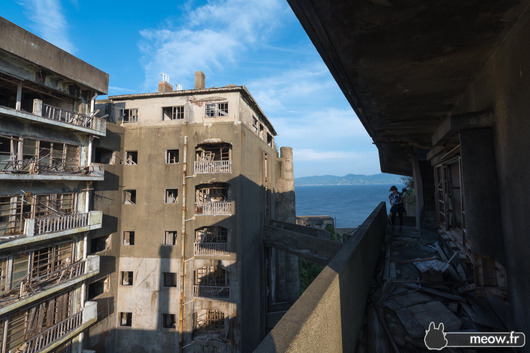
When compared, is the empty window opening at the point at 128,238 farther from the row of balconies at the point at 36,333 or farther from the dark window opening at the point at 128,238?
the row of balconies at the point at 36,333

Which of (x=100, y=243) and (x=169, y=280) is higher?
(x=100, y=243)

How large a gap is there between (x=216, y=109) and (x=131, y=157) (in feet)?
31.8

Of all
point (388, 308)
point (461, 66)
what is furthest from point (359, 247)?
point (461, 66)

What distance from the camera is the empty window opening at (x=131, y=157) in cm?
2278

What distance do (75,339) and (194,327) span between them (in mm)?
8402

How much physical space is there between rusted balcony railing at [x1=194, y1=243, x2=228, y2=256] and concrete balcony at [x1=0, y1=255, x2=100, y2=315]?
24.8ft

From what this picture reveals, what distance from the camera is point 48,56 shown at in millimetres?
15484

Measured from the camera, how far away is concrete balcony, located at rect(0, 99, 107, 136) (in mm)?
13808

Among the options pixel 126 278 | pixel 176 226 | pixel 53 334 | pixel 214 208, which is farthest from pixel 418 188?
pixel 53 334

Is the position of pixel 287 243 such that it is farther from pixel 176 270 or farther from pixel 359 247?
pixel 359 247

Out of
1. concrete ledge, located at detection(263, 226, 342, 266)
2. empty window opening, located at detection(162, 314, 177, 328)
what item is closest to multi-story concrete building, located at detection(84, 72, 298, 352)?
empty window opening, located at detection(162, 314, 177, 328)

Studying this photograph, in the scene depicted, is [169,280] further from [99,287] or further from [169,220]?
[99,287]

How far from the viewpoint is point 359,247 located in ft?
19.1

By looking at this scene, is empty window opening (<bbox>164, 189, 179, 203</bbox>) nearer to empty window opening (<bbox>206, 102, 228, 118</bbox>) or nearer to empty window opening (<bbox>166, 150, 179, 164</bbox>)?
empty window opening (<bbox>166, 150, 179, 164</bbox>)
